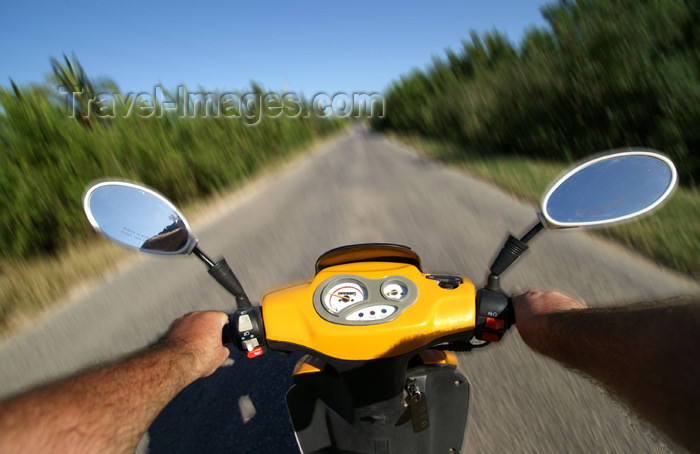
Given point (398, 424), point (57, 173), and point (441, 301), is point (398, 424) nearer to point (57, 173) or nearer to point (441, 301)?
point (441, 301)

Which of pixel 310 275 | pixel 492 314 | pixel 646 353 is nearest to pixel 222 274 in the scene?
pixel 492 314

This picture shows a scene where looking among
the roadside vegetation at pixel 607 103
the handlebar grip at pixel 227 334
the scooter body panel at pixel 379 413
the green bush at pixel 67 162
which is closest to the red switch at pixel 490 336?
the scooter body panel at pixel 379 413

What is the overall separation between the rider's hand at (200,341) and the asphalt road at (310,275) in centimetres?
28

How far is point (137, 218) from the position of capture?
1133 millimetres

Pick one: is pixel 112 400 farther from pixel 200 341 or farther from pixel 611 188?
pixel 611 188

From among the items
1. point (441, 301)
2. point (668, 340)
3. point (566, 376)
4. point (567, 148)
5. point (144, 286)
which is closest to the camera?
point (668, 340)

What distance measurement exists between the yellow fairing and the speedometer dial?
0.04 m

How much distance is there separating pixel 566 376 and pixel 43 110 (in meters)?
6.27

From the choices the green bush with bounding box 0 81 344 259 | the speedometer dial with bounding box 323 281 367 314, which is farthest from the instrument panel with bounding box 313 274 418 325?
the green bush with bounding box 0 81 344 259

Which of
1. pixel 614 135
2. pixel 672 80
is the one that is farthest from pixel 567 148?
pixel 672 80

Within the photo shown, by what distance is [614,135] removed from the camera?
26.0 ft

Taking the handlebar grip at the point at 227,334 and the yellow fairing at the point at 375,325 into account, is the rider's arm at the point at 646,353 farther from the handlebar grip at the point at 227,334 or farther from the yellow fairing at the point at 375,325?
the handlebar grip at the point at 227,334

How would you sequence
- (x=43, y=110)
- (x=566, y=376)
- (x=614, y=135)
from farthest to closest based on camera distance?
(x=614, y=135) → (x=43, y=110) → (x=566, y=376)

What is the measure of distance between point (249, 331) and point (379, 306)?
41cm
